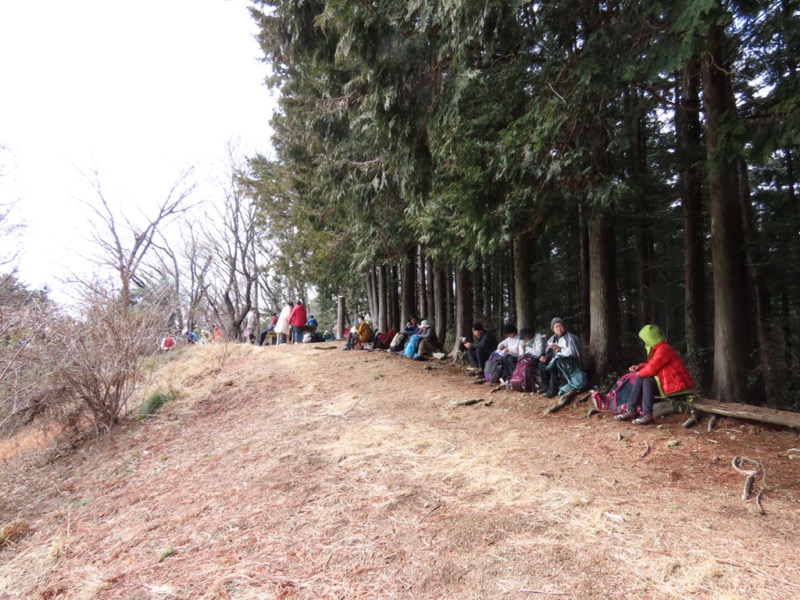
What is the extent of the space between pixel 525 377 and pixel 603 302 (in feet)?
5.17

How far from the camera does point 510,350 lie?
6.97m

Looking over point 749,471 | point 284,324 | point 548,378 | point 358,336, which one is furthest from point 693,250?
point 284,324

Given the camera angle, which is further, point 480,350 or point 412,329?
point 412,329

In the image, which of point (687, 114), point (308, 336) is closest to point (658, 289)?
point (687, 114)

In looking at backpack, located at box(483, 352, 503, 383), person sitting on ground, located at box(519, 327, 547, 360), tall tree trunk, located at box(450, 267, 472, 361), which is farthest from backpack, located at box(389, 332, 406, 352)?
person sitting on ground, located at box(519, 327, 547, 360)

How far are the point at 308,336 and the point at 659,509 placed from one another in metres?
13.8

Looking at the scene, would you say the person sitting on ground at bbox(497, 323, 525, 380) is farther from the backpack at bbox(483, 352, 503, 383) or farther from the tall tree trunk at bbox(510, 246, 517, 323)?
the tall tree trunk at bbox(510, 246, 517, 323)

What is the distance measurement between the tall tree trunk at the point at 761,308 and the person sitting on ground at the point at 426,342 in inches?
252

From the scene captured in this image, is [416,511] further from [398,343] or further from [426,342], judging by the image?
[398,343]

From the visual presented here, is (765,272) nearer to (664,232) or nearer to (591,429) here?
(664,232)

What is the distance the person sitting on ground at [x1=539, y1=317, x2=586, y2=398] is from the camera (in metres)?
5.78

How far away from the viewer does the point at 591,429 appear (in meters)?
4.70

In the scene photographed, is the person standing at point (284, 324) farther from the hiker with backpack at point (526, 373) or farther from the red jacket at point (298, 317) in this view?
the hiker with backpack at point (526, 373)

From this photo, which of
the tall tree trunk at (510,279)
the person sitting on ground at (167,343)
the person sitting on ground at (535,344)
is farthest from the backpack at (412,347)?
the tall tree trunk at (510,279)
